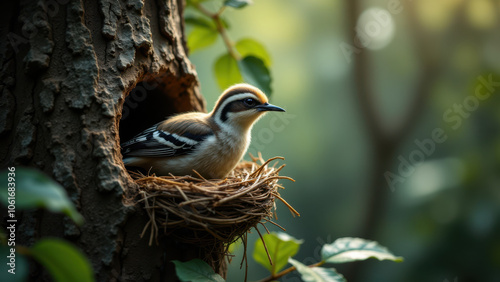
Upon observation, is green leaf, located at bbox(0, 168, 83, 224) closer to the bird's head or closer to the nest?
the nest

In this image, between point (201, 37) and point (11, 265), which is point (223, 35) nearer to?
point (201, 37)

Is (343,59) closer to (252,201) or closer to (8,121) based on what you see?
(252,201)

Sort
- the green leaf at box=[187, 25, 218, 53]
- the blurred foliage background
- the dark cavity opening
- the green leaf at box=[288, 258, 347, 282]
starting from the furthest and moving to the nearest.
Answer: the blurred foliage background
the green leaf at box=[187, 25, 218, 53]
the dark cavity opening
the green leaf at box=[288, 258, 347, 282]

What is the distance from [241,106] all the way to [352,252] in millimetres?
1321

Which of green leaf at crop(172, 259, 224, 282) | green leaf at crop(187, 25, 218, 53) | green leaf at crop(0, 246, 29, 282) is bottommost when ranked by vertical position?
green leaf at crop(172, 259, 224, 282)

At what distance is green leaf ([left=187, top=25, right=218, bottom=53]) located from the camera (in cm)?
285

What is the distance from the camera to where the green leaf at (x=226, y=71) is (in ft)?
9.17

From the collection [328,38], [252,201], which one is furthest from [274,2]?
[252,201]

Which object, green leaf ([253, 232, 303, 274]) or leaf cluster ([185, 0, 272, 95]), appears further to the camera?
leaf cluster ([185, 0, 272, 95])

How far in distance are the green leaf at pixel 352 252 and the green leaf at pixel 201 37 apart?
1.79m

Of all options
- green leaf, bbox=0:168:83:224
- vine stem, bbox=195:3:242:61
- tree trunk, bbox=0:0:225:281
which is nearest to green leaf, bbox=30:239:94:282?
green leaf, bbox=0:168:83:224

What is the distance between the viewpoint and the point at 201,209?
5.92 ft

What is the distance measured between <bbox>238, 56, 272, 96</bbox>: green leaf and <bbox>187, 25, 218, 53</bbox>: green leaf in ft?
1.44

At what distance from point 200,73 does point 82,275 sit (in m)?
3.85
